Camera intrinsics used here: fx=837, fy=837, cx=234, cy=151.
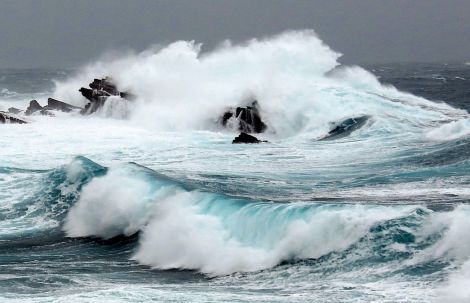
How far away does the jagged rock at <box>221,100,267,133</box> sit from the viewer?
3719 cm

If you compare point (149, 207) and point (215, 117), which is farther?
point (215, 117)

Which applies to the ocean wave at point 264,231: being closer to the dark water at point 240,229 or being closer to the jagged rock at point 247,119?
the dark water at point 240,229

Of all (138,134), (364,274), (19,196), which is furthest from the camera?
(138,134)

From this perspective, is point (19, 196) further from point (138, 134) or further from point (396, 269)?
point (138, 134)

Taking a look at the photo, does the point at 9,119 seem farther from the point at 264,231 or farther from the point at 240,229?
the point at 264,231

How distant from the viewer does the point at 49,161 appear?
26234 mm

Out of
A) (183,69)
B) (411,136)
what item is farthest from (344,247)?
(183,69)

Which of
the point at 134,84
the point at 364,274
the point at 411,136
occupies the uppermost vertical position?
the point at 134,84

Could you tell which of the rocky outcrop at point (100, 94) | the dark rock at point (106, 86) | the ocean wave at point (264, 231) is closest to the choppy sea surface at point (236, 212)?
the ocean wave at point (264, 231)

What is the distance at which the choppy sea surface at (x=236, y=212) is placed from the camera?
1235cm

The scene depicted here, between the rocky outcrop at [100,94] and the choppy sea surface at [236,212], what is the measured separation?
449 cm

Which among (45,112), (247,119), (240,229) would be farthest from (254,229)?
(45,112)

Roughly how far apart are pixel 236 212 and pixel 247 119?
21.9m

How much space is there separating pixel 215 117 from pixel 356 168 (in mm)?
15686
